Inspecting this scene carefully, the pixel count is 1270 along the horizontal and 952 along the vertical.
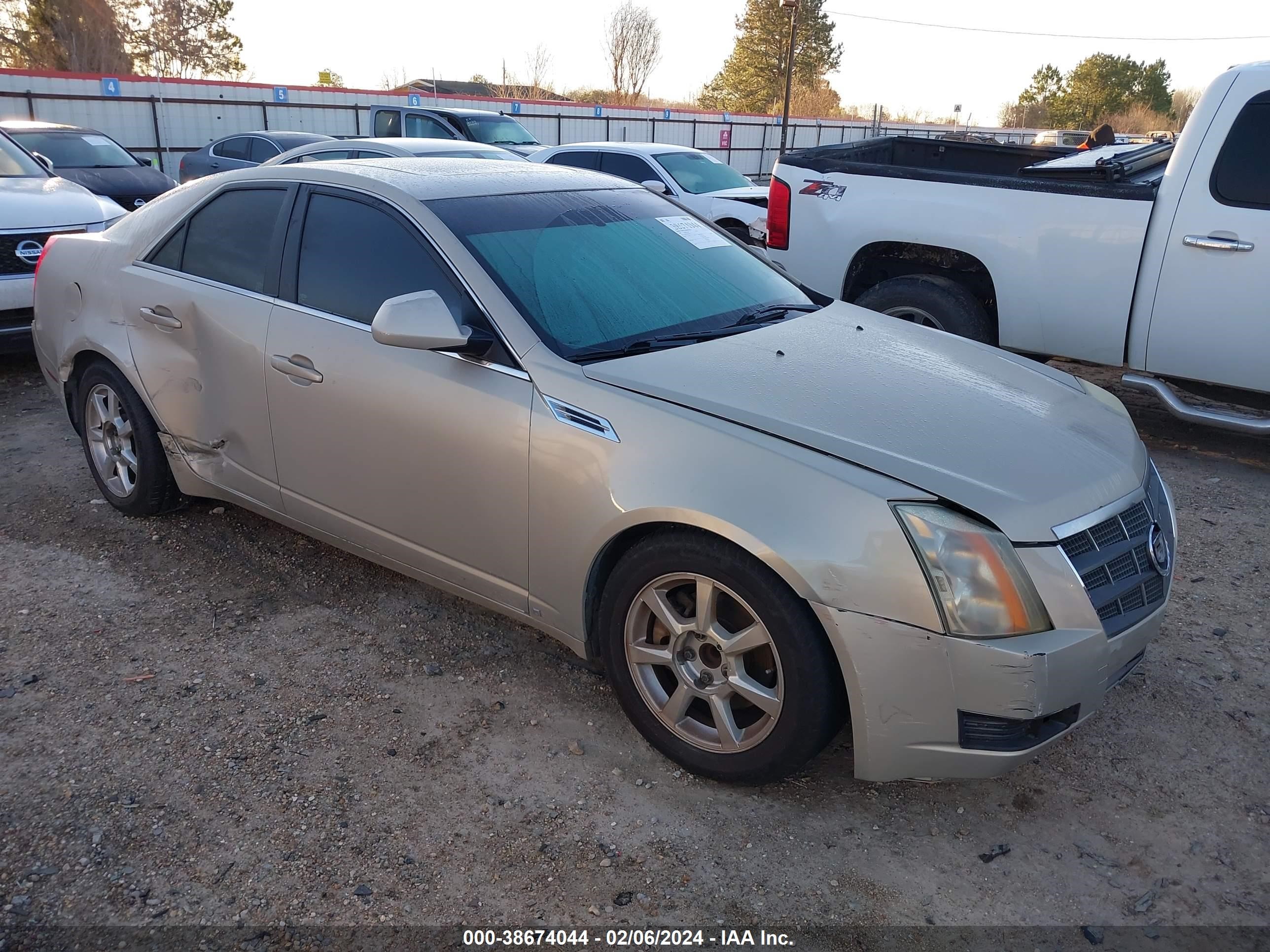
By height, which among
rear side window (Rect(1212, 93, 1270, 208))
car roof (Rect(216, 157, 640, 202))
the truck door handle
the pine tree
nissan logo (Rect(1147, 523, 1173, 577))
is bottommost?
nissan logo (Rect(1147, 523, 1173, 577))

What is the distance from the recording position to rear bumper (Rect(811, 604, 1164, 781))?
235 centimetres

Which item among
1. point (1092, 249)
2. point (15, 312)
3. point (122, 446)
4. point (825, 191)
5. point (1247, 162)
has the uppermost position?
point (1247, 162)

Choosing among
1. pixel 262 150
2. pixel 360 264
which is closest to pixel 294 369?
pixel 360 264

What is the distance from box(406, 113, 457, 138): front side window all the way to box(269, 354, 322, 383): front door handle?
1306cm

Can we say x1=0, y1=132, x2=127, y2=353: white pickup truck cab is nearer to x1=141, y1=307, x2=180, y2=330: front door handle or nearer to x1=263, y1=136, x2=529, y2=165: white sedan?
x1=263, y1=136, x2=529, y2=165: white sedan

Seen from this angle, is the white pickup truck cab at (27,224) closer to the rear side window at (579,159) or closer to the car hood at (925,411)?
the car hood at (925,411)

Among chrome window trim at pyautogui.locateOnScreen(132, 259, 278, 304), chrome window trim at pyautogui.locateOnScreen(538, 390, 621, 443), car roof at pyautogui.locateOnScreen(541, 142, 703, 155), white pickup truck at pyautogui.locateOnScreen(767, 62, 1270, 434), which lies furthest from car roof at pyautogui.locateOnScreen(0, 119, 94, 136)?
chrome window trim at pyautogui.locateOnScreen(538, 390, 621, 443)

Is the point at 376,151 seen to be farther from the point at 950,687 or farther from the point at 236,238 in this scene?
the point at 950,687

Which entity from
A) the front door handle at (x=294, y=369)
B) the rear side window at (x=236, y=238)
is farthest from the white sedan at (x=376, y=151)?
the front door handle at (x=294, y=369)

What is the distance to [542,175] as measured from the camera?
3834mm

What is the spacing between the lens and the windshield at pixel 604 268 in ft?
10.2

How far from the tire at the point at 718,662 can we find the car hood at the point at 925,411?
0.41 metres

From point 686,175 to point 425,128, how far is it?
6.19 metres

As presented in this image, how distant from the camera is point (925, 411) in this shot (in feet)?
9.31
